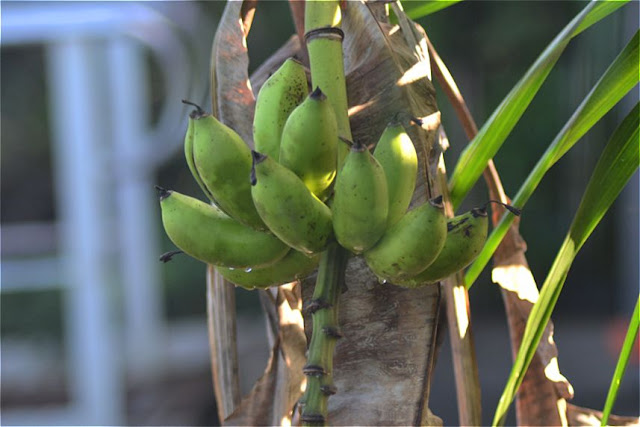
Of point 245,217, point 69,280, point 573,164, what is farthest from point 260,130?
point 573,164

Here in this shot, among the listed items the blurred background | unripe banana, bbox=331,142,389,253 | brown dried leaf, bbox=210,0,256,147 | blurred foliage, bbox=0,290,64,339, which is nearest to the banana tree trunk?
brown dried leaf, bbox=210,0,256,147

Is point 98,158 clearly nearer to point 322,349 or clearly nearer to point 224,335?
point 224,335

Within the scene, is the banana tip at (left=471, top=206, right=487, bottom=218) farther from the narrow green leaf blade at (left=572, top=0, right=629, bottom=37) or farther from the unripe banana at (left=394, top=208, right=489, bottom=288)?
the narrow green leaf blade at (left=572, top=0, right=629, bottom=37)

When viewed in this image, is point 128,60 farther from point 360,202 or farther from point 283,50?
point 360,202

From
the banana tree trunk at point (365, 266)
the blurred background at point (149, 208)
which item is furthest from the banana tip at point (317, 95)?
the blurred background at point (149, 208)

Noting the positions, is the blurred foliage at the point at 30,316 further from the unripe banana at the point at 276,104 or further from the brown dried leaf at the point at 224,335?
the unripe banana at the point at 276,104
